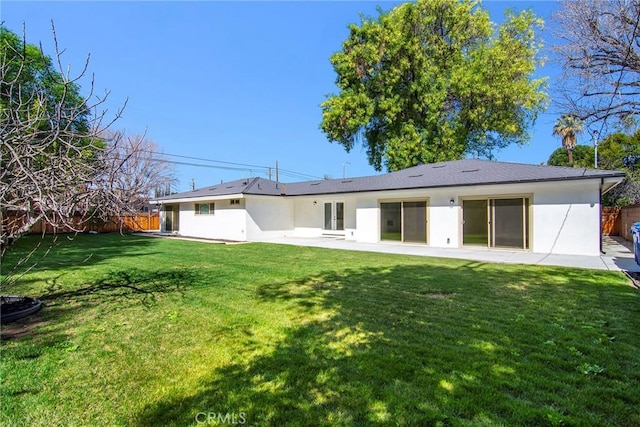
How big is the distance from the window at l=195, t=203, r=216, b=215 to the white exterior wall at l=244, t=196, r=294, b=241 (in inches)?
133

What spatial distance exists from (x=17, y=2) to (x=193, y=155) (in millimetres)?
29731

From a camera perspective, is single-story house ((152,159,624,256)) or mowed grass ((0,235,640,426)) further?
single-story house ((152,159,624,256))

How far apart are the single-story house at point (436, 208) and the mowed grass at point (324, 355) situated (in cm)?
579

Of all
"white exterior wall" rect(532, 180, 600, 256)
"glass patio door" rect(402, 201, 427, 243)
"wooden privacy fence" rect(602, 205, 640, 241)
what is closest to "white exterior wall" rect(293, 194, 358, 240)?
"glass patio door" rect(402, 201, 427, 243)

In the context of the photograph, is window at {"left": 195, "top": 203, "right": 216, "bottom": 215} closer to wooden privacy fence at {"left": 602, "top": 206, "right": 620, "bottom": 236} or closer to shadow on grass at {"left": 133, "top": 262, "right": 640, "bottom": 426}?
shadow on grass at {"left": 133, "top": 262, "right": 640, "bottom": 426}

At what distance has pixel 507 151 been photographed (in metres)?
24.0

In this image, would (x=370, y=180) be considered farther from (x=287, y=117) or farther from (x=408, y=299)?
(x=287, y=117)

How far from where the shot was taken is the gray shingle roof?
11174 millimetres

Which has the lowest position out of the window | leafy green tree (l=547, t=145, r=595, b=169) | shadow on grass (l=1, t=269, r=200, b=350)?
shadow on grass (l=1, t=269, r=200, b=350)

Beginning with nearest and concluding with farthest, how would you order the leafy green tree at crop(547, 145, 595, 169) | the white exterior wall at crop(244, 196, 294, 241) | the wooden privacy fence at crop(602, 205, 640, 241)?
the wooden privacy fence at crop(602, 205, 640, 241), the white exterior wall at crop(244, 196, 294, 241), the leafy green tree at crop(547, 145, 595, 169)

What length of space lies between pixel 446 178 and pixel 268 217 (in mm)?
10288

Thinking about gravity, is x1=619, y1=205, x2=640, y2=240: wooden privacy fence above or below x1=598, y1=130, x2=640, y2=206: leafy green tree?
below

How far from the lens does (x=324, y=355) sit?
10.7 ft

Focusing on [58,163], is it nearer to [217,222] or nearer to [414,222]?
[414,222]
